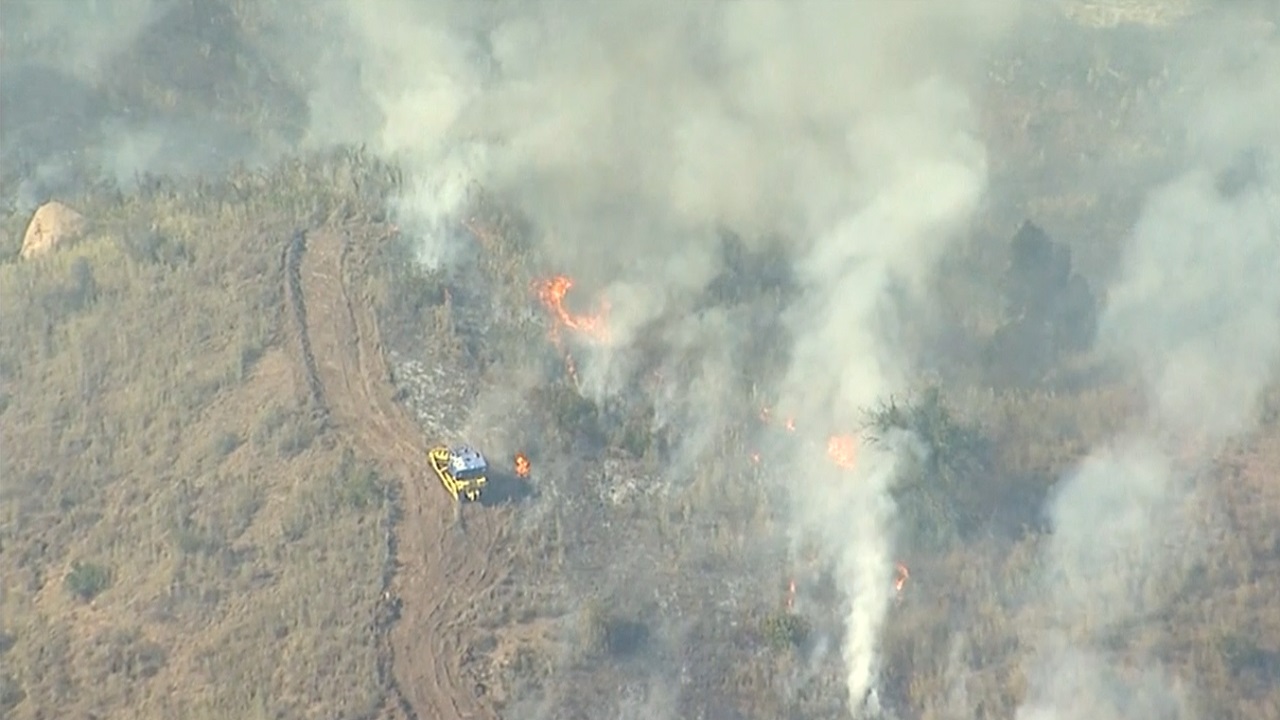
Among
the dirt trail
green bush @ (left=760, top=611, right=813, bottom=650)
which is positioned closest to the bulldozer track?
the dirt trail

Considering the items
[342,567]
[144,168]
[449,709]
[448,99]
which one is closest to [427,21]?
[448,99]

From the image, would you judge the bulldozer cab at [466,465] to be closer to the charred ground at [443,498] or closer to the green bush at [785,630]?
the charred ground at [443,498]

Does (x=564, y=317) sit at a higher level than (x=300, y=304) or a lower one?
lower

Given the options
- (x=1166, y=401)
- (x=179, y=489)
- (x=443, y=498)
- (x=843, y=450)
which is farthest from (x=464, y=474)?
(x=1166, y=401)

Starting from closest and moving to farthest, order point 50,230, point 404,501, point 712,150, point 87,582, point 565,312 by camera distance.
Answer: point 87,582 < point 404,501 < point 565,312 < point 50,230 < point 712,150

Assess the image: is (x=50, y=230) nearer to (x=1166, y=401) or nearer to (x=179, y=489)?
(x=179, y=489)

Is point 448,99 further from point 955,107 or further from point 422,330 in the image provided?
point 955,107

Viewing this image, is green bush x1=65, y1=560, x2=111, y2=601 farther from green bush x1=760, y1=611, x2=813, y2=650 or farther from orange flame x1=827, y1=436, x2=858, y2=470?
orange flame x1=827, y1=436, x2=858, y2=470
